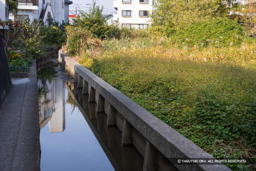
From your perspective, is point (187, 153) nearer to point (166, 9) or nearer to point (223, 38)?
point (223, 38)

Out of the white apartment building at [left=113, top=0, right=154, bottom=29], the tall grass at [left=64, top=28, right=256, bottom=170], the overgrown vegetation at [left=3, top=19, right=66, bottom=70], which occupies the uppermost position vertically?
the white apartment building at [left=113, top=0, right=154, bottom=29]

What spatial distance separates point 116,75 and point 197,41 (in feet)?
21.2

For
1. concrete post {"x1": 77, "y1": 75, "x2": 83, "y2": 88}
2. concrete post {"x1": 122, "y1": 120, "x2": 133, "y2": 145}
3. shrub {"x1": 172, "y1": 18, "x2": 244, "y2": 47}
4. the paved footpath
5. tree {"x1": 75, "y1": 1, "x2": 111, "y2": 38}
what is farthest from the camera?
tree {"x1": 75, "y1": 1, "x2": 111, "y2": 38}

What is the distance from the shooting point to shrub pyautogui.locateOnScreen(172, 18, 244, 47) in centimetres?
1491

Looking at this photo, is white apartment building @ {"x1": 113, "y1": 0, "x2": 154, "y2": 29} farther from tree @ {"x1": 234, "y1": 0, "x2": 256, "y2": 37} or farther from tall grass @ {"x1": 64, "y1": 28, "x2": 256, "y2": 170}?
tall grass @ {"x1": 64, "y1": 28, "x2": 256, "y2": 170}

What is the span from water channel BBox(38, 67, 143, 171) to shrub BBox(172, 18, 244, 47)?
267 inches

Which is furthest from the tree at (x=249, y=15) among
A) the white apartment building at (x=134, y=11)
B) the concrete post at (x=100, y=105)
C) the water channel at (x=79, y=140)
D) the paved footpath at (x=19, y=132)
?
the white apartment building at (x=134, y=11)

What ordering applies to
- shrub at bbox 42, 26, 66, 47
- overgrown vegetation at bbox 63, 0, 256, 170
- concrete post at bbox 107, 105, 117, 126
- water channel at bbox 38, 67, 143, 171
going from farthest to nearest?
shrub at bbox 42, 26, 66, 47
concrete post at bbox 107, 105, 117, 126
water channel at bbox 38, 67, 143, 171
overgrown vegetation at bbox 63, 0, 256, 170

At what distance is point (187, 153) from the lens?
13.0 ft

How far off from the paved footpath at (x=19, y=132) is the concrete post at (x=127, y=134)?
6.11ft

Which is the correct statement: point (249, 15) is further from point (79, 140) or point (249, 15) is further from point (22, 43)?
point (79, 140)

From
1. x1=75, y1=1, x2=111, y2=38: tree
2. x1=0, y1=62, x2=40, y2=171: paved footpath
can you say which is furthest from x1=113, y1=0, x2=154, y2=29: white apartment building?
x1=0, y1=62, x2=40, y2=171: paved footpath

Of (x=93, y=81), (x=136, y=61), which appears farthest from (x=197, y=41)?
(x=93, y=81)

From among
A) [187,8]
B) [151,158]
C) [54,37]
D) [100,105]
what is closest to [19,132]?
[151,158]
